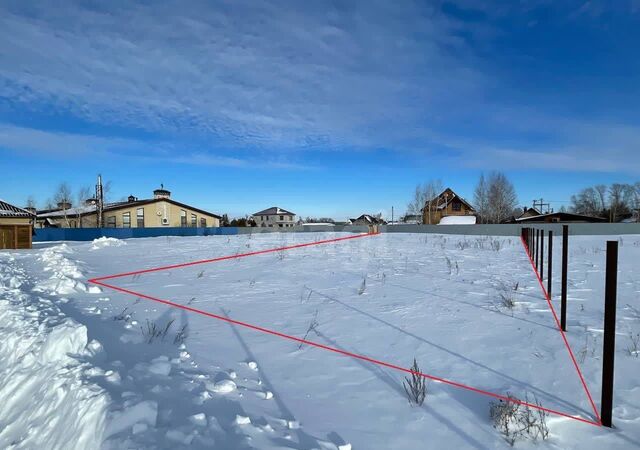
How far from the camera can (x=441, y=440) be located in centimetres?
265

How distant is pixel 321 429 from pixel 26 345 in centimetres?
339

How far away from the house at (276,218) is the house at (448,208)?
39620 mm

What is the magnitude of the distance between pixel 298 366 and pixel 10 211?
106 feet

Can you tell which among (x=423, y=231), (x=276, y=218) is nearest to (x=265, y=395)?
(x=423, y=231)

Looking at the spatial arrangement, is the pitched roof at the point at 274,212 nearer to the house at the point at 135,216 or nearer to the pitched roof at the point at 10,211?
the house at the point at 135,216

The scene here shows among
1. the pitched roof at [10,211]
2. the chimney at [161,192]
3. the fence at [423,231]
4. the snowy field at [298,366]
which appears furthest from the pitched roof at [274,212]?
the snowy field at [298,366]

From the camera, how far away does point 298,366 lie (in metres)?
3.92

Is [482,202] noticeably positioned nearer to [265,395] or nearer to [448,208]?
[448,208]

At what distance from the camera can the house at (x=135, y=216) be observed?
4909cm

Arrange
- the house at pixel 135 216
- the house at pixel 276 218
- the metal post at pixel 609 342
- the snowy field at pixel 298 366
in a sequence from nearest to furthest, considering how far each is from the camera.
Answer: the snowy field at pixel 298 366, the metal post at pixel 609 342, the house at pixel 135 216, the house at pixel 276 218

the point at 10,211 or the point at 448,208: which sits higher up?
the point at 448,208

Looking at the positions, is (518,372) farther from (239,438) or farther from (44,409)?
(44,409)

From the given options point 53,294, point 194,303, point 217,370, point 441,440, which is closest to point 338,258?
point 194,303

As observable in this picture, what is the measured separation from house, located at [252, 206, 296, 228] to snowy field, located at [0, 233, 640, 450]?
8332cm
